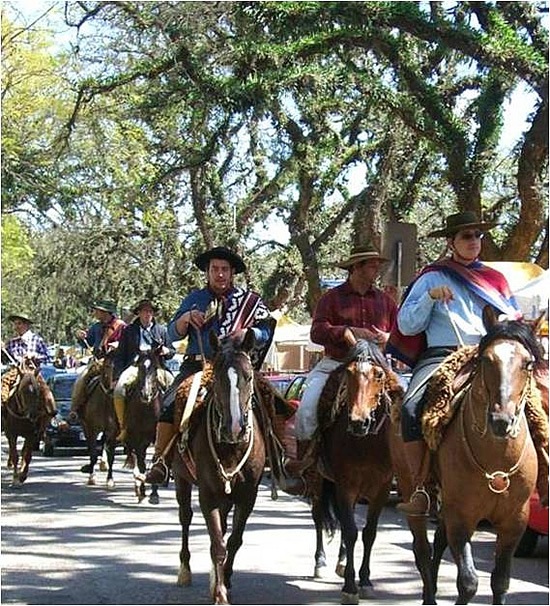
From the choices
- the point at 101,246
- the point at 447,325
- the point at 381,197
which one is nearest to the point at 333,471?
the point at 447,325

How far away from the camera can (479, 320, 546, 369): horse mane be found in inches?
298

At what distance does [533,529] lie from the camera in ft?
38.2

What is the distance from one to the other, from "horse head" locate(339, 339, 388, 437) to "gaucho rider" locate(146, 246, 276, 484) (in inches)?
31.9

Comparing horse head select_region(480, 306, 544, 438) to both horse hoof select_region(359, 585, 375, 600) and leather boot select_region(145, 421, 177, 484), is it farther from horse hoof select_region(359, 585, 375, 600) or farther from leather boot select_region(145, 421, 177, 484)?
leather boot select_region(145, 421, 177, 484)

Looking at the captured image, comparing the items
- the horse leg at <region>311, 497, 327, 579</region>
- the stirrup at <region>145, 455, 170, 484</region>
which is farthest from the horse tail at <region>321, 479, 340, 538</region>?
the stirrup at <region>145, 455, 170, 484</region>

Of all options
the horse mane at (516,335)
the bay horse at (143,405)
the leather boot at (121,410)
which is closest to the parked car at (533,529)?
the horse mane at (516,335)

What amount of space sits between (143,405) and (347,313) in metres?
7.63

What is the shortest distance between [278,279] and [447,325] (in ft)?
90.5

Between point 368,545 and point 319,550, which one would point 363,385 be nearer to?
point 368,545

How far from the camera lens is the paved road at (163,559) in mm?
10016

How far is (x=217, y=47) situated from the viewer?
62.0 feet

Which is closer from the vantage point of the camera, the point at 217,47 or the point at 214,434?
the point at 214,434

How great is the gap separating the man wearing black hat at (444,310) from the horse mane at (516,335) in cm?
52

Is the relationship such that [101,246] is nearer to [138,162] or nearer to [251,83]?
[138,162]
